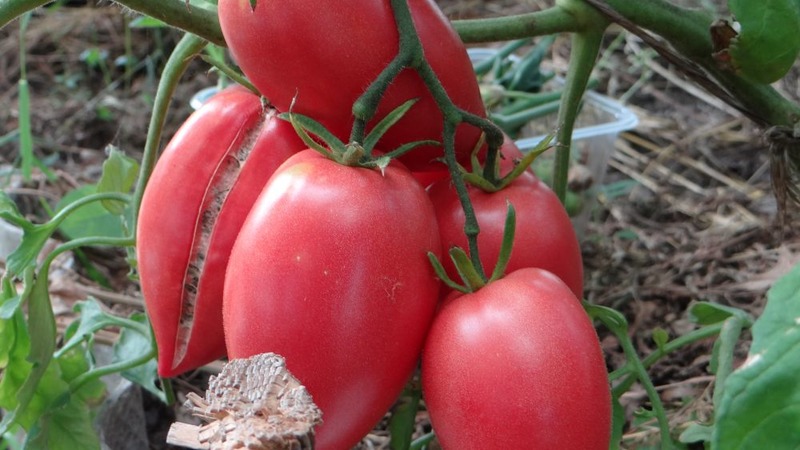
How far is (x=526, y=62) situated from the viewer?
142 centimetres

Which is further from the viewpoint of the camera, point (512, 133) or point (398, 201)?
point (512, 133)

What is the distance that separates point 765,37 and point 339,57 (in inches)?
16.7

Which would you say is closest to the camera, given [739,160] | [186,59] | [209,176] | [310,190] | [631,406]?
[310,190]

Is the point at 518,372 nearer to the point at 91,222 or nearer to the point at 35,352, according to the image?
the point at 35,352

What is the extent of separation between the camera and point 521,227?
26.8 inches

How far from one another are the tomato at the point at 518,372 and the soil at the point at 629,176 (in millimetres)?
282

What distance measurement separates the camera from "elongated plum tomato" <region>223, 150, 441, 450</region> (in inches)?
22.3

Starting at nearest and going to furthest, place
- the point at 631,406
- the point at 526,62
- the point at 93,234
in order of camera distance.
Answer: the point at 631,406 → the point at 93,234 → the point at 526,62

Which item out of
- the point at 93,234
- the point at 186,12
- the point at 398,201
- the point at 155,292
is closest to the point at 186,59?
the point at 186,12

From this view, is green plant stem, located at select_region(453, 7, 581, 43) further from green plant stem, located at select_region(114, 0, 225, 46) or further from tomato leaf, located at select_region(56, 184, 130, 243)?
tomato leaf, located at select_region(56, 184, 130, 243)

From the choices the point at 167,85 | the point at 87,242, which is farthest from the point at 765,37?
the point at 87,242

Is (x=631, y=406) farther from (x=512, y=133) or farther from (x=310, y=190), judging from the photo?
(x=310, y=190)

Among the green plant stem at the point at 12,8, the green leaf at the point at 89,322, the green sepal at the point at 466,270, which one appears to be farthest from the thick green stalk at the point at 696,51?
the green leaf at the point at 89,322

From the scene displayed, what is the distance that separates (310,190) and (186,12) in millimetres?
262
